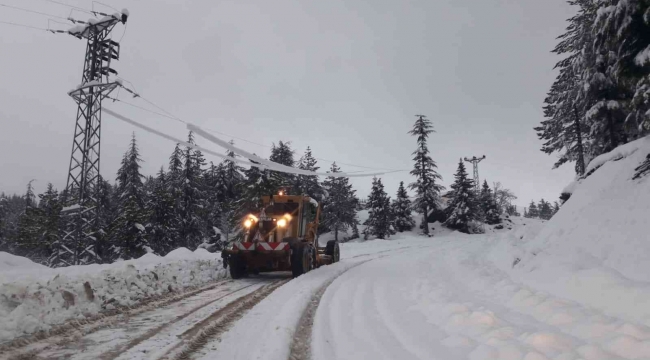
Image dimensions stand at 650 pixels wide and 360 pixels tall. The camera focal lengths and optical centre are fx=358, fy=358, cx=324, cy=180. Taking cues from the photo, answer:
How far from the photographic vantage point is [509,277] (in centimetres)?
845

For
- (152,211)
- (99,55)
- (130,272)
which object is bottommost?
(130,272)

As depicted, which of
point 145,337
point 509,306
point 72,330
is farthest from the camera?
point 509,306

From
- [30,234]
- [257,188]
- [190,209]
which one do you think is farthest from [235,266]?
[30,234]

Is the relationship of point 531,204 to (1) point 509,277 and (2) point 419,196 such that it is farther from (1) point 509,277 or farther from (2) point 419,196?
(1) point 509,277

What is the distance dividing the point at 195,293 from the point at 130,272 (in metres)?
1.41

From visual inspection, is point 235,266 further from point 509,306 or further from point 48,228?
point 48,228

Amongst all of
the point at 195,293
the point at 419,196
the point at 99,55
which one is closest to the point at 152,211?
the point at 99,55

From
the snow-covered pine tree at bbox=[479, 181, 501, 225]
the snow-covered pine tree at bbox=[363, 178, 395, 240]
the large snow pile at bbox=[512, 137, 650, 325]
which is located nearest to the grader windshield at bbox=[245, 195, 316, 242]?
the large snow pile at bbox=[512, 137, 650, 325]

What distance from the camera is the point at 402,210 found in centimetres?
4856

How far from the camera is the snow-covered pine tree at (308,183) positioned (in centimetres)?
4391

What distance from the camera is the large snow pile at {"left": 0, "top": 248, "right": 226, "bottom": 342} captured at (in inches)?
192

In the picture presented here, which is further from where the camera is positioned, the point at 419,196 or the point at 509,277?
the point at 419,196

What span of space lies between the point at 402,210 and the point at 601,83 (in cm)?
3110

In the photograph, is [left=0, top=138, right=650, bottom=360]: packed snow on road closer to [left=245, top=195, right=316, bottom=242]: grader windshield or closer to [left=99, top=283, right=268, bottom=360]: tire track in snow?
[left=99, top=283, right=268, bottom=360]: tire track in snow
